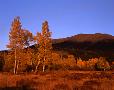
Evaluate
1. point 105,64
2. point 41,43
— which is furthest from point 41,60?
point 105,64

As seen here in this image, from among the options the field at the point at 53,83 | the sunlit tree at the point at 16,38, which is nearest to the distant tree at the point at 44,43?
the sunlit tree at the point at 16,38

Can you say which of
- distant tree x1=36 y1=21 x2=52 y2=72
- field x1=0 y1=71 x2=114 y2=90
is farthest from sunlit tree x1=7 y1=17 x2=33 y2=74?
field x1=0 y1=71 x2=114 y2=90

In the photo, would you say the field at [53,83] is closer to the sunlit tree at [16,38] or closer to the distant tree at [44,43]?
the sunlit tree at [16,38]

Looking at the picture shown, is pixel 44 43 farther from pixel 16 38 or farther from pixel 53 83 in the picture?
pixel 53 83

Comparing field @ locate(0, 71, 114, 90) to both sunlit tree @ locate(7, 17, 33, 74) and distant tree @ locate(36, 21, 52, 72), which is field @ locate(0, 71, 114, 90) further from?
distant tree @ locate(36, 21, 52, 72)

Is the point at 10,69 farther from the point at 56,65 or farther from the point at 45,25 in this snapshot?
the point at 56,65

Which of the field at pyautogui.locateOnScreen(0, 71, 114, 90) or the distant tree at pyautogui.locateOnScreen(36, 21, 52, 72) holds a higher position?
the distant tree at pyautogui.locateOnScreen(36, 21, 52, 72)

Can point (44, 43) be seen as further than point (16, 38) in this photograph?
Yes

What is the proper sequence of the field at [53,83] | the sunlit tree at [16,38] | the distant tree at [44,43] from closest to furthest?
the field at [53,83]
the sunlit tree at [16,38]
the distant tree at [44,43]

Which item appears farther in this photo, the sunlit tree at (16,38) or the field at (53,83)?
the sunlit tree at (16,38)

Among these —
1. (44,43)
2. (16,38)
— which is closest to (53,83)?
(16,38)

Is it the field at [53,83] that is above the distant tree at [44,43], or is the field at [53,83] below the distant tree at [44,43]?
below

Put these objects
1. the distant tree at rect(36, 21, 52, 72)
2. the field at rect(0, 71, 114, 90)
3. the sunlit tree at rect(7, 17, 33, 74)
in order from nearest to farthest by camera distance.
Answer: the field at rect(0, 71, 114, 90), the sunlit tree at rect(7, 17, 33, 74), the distant tree at rect(36, 21, 52, 72)

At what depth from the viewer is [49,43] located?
75.8 metres
